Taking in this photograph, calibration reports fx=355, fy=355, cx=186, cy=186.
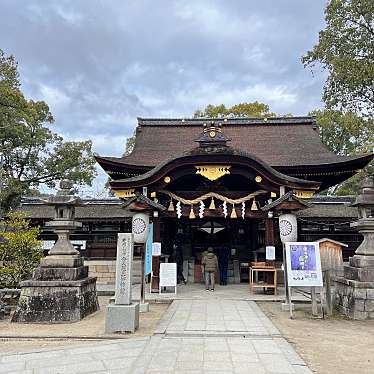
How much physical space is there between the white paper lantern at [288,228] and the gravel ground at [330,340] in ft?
6.40

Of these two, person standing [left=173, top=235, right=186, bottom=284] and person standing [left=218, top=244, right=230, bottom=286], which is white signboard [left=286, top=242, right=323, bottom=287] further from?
person standing [left=173, top=235, right=186, bottom=284]

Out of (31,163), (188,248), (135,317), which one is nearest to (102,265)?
(188,248)

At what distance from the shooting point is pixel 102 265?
14.5 meters

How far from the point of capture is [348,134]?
30047mm

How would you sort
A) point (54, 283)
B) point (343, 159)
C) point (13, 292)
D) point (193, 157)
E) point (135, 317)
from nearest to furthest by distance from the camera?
point (135, 317) < point (54, 283) < point (13, 292) < point (193, 157) < point (343, 159)

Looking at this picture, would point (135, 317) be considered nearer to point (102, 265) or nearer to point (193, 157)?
point (193, 157)

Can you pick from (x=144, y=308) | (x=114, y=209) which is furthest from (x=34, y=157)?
(x=144, y=308)

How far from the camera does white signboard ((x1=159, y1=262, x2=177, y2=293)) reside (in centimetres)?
1041

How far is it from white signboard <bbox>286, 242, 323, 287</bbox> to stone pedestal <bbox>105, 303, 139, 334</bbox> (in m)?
3.86

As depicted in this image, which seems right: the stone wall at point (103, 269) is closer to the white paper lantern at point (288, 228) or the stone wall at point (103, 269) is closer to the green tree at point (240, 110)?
the white paper lantern at point (288, 228)

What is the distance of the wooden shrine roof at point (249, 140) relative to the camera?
45.5 ft

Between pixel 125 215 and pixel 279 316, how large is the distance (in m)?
7.95

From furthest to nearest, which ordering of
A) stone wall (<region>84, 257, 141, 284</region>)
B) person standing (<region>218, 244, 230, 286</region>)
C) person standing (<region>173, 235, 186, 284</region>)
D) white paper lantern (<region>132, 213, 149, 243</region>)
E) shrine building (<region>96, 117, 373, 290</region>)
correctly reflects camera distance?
stone wall (<region>84, 257, 141, 284</region>) → person standing (<region>173, 235, 186, 284</region>) → person standing (<region>218, 244, 230, 286</region>) → shrine building (<region>96, 117, 373, 290</region>) → white paper lantern (<region>132, 213, 149, 243</region>)

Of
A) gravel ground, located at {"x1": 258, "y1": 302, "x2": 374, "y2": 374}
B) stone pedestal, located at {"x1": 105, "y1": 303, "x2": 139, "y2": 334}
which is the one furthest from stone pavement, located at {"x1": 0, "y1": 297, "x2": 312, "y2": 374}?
stone pedestal, located at {"x1": 105, "y1": 303, "x2": 139, "y2": 334}
